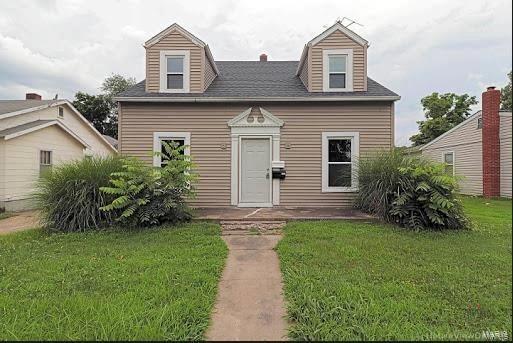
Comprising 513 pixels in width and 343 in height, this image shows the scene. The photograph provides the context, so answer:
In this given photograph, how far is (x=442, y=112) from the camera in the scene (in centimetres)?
2789

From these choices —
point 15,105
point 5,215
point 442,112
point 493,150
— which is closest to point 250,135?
point 493,150

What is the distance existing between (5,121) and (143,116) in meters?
6.95

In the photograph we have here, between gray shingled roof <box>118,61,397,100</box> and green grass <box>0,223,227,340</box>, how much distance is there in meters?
4.79

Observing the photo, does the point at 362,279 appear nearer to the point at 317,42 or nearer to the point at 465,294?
the point at 465,294

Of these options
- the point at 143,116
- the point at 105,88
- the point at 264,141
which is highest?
the point at 105,88

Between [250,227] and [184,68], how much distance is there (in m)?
5.62

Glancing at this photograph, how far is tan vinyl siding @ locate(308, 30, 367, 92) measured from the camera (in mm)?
9141

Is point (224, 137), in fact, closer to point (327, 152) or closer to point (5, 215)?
point (327, 152)

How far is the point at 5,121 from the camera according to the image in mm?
11594

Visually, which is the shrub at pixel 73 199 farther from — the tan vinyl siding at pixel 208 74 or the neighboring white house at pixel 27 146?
the tan vinyl siding at pixel 208 74

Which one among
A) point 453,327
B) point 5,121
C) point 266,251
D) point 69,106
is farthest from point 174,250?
point 69,106

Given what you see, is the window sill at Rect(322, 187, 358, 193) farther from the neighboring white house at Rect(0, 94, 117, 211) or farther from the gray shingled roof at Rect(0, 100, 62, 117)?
the gray shingled roof at Rect(0, 100, 62, 117)

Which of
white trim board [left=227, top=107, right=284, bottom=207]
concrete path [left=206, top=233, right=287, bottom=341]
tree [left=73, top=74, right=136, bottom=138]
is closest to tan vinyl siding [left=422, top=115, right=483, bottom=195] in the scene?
white trim board [left=227, top=107, right=284, bottom=207]

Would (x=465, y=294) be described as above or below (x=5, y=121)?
below
